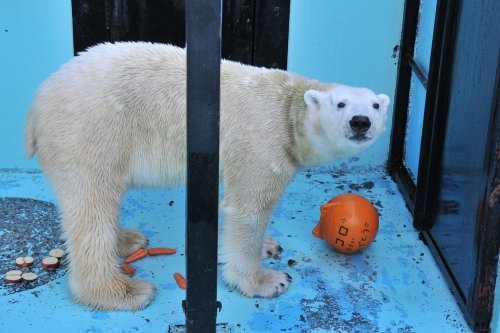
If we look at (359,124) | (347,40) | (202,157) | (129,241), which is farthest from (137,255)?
(347,40)

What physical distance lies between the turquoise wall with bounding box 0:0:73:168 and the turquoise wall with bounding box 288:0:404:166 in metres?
1.25

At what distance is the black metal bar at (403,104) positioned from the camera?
4.15 metres

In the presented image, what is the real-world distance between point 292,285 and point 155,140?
2.97 feet

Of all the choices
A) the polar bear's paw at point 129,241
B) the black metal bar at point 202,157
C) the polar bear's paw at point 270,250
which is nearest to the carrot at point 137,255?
the polar bear's paw at point 129,241

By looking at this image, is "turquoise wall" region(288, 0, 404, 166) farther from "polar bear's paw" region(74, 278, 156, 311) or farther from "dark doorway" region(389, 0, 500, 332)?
"polar bear's paw" region(74, 278, 156, 311)

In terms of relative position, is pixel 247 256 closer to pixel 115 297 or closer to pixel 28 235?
pixel 115 297

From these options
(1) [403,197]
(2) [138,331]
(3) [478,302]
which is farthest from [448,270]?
(2) [138,331]

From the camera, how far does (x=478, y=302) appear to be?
9.97 feet

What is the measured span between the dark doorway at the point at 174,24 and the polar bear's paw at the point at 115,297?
59.9 inches

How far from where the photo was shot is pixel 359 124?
115 inches

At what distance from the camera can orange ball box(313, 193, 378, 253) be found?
340 cm

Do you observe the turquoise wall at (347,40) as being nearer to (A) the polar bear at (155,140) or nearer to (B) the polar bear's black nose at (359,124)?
(A) the polar bear at (155,140)

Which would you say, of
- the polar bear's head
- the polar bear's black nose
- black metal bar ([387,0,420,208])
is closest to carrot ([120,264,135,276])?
the polar bear's head

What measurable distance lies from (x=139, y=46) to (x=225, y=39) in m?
1.08
